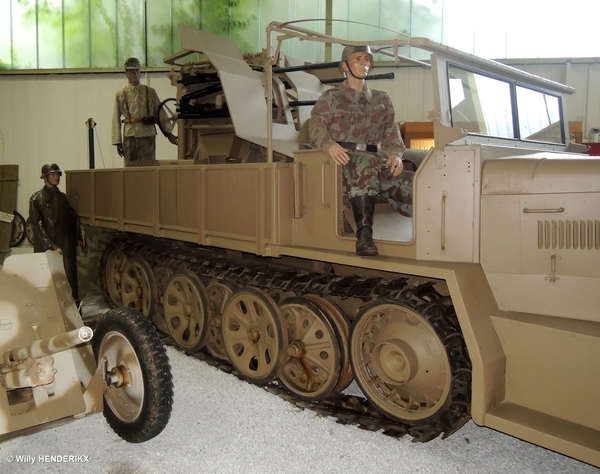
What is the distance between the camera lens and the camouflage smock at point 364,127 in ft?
13.9

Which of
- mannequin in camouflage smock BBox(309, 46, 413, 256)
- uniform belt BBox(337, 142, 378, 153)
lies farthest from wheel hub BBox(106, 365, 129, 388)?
uniform belt BBox(337, 142, 378, 153)

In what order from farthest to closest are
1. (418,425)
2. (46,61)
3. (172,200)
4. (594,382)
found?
(46,61)
(172,200)
(418,425)
(594,382)

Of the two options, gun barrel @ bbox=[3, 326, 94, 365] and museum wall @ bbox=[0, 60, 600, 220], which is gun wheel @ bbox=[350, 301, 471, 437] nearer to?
gun barrel @ bbox=[3, 326, 94, 365]

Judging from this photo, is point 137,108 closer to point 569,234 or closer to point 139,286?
point 139,286

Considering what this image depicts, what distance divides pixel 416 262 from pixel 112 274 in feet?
15.4

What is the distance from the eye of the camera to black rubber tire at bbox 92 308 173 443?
3.49 metres

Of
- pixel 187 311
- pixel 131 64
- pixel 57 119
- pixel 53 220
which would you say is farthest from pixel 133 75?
pixel 57 119

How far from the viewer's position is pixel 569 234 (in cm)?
329

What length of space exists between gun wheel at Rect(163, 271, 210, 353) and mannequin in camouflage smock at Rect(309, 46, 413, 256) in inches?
81.8

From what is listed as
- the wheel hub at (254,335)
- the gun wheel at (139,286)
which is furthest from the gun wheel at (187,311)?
the wheel hub at (254,335)

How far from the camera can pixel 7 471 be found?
11.7ft

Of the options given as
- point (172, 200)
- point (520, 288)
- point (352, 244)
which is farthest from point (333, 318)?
point (172, 200)

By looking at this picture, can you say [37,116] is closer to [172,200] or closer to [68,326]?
[172,200]

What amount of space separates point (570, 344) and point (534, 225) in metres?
0.68
